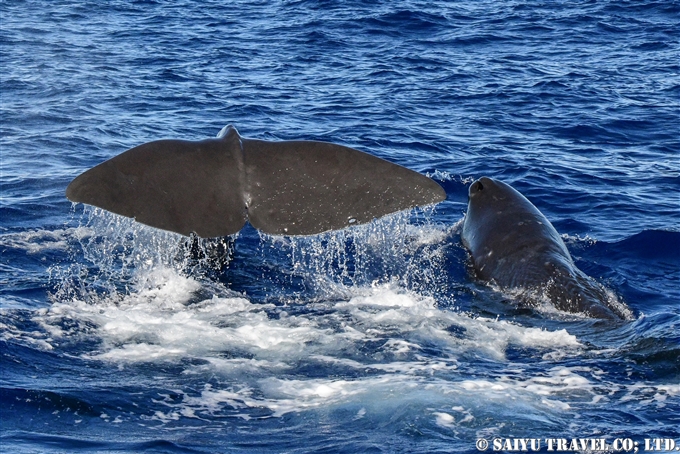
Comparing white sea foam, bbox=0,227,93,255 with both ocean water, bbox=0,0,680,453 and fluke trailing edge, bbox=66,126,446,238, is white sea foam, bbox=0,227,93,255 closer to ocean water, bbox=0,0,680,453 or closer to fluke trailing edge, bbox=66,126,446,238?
ocean water, bbox=0,0,680,453

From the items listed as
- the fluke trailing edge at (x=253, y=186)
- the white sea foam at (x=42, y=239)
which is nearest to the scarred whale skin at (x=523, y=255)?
the fluke trailing edge at (x=253, y=186)

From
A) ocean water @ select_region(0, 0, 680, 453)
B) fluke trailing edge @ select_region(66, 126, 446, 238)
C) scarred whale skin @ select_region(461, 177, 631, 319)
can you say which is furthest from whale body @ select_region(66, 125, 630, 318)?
scarred whale skin @ select_region(461, 177, 631, 319)

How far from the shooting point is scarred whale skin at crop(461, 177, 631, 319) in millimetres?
9344

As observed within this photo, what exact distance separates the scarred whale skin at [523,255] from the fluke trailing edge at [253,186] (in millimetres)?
2577

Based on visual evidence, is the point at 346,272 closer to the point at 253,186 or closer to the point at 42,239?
the point at 253,186

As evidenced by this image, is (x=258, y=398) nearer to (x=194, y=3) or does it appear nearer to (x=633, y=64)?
(x=633, y=64)

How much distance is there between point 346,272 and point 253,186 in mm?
2920

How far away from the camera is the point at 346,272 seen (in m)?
10.5

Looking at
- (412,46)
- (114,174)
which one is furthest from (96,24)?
(114,174)

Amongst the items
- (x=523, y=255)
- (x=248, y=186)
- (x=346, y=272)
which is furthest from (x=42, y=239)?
(x=523, y=255)

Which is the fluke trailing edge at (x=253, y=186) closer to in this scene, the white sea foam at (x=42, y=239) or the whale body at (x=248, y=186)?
the whale body at (x=248, y=186)

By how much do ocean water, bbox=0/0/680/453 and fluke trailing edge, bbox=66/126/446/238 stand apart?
1156mm

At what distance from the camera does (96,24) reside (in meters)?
28.7

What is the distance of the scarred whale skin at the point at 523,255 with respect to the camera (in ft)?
30.7
